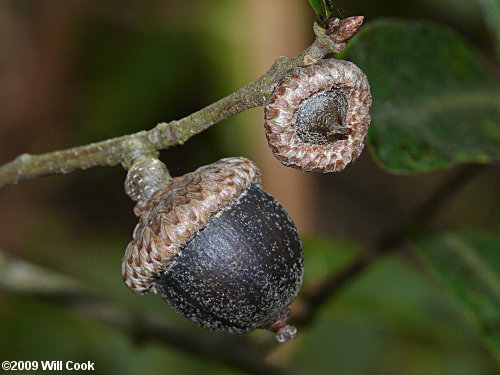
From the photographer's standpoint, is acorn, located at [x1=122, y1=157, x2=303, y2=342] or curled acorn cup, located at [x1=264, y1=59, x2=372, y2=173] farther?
acorn, located at [x1=122, y1=157, x2=303, y2=342]

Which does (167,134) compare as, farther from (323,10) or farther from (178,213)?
(323,10)

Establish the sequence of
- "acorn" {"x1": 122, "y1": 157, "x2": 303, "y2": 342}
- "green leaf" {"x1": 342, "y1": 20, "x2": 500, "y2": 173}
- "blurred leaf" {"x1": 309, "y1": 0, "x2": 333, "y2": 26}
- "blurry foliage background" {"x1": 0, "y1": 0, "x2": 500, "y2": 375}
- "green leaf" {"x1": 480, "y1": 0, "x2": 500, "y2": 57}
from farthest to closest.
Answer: "blurry foliage background" {"x1": 0, "y1": 0, "x2": 500, "y2": 375}
"green leaf" {"x1": 480, "y1": 0, "x2": 500, "y2": 57}
"green leaf" {"x1": 342, "y1": 20, "x2": 500, "y2": 173}
"acorn" {"x1": 122, "y1": 157, "x2": 303, "y2": 342}
"blurred leaf" {"x1": 309, "y1": 0, "x2": 333, "y2": 26}

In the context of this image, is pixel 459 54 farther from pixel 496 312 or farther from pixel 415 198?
pixel 415 198

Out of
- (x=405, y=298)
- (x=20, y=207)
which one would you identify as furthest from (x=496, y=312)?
(x=20, y=207)

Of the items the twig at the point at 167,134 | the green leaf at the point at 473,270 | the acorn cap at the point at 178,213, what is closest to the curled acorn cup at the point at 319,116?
the twig at the point at 167,134

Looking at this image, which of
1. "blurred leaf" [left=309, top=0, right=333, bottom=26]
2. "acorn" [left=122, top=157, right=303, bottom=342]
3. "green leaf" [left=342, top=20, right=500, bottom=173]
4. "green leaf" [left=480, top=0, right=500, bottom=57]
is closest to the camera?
"blurred leaf" [left=309, top=0, right=333, bottom=26]

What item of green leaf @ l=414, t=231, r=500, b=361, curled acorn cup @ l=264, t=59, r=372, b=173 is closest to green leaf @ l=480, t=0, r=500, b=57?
green leaf @ l=414, t=231, r=500, b=361

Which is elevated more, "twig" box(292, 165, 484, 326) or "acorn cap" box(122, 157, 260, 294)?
"acorn cap" box(122, 157, 260, 294)

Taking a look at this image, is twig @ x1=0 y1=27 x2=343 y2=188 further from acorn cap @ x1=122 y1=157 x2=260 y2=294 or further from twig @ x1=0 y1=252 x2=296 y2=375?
twig @ x1=0 y1=252 x2=296 y2=375
